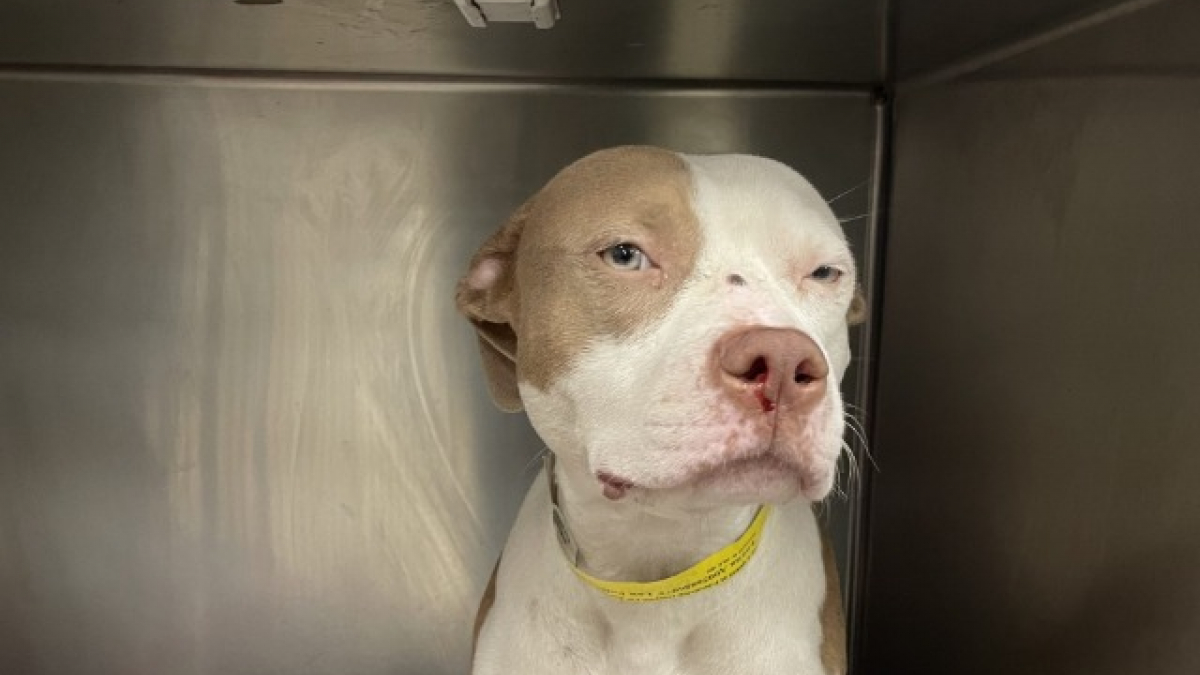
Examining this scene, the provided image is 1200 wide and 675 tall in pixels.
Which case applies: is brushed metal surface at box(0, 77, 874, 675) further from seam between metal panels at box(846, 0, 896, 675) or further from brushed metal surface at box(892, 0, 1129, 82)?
brushed metal surface at box(892, 0, 1129, 82)

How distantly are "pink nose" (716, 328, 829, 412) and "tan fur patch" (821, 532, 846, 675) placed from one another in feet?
1.37

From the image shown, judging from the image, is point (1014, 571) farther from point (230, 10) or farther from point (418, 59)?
point (230, 10)

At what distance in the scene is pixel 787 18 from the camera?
50.5 inches

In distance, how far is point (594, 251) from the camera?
41.0 inches

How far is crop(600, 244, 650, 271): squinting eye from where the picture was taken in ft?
3.34

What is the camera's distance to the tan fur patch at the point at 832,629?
1.19 m

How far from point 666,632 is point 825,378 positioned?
385 millimetres

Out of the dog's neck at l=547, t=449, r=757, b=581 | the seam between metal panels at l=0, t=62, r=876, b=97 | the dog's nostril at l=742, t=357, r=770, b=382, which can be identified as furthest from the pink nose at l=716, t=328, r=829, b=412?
the seam between metal panels at l=0, t=62, r=876, b=97

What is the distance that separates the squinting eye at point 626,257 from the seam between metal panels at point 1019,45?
19.9 inches

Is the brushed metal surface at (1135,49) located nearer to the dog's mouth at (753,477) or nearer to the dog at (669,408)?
the dog at (669,408)

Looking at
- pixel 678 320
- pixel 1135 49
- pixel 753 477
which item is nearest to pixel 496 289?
pixel 678 320

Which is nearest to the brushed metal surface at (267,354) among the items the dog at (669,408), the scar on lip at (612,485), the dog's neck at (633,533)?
the dog at (669,408)

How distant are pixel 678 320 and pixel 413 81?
0.83m

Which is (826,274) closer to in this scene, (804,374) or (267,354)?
(804,374)
